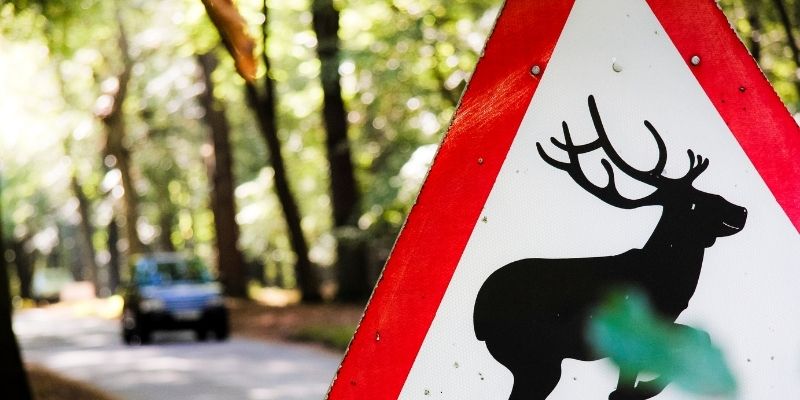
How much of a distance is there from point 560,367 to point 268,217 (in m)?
34.2

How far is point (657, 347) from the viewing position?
1922 mm

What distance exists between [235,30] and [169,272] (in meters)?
21.6

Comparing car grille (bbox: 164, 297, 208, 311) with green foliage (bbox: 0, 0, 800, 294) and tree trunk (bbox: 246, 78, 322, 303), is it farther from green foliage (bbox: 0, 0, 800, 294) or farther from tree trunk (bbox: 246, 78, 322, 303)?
tree trunk (bbox: 246, 78, 322, 303)

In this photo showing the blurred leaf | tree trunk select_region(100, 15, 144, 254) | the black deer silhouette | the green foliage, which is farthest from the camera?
tree trunk select_region(100, 15, 144, 254)

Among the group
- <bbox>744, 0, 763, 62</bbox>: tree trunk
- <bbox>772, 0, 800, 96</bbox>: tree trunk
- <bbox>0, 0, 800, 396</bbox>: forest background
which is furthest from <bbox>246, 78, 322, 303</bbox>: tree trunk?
<bbox>772, 0, 800, 96</bbox>: tree trunk

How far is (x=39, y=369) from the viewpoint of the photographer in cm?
1633

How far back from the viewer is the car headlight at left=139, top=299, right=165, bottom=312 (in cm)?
2298

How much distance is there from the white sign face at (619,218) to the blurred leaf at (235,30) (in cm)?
87

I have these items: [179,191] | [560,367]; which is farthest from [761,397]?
[179,191]

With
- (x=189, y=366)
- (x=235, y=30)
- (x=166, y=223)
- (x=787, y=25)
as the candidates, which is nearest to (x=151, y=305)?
(x=189, y=366)

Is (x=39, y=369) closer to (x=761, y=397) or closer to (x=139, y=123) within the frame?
(x=761, y=397)

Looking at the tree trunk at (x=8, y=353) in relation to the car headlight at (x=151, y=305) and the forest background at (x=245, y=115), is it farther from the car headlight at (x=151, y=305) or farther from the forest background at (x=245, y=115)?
the car headlight at (x=151, y=305)

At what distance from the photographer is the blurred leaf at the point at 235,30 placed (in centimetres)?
258

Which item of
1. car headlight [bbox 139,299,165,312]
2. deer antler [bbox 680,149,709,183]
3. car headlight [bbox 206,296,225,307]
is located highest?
deer antler [bbox 680,149,709,183]
